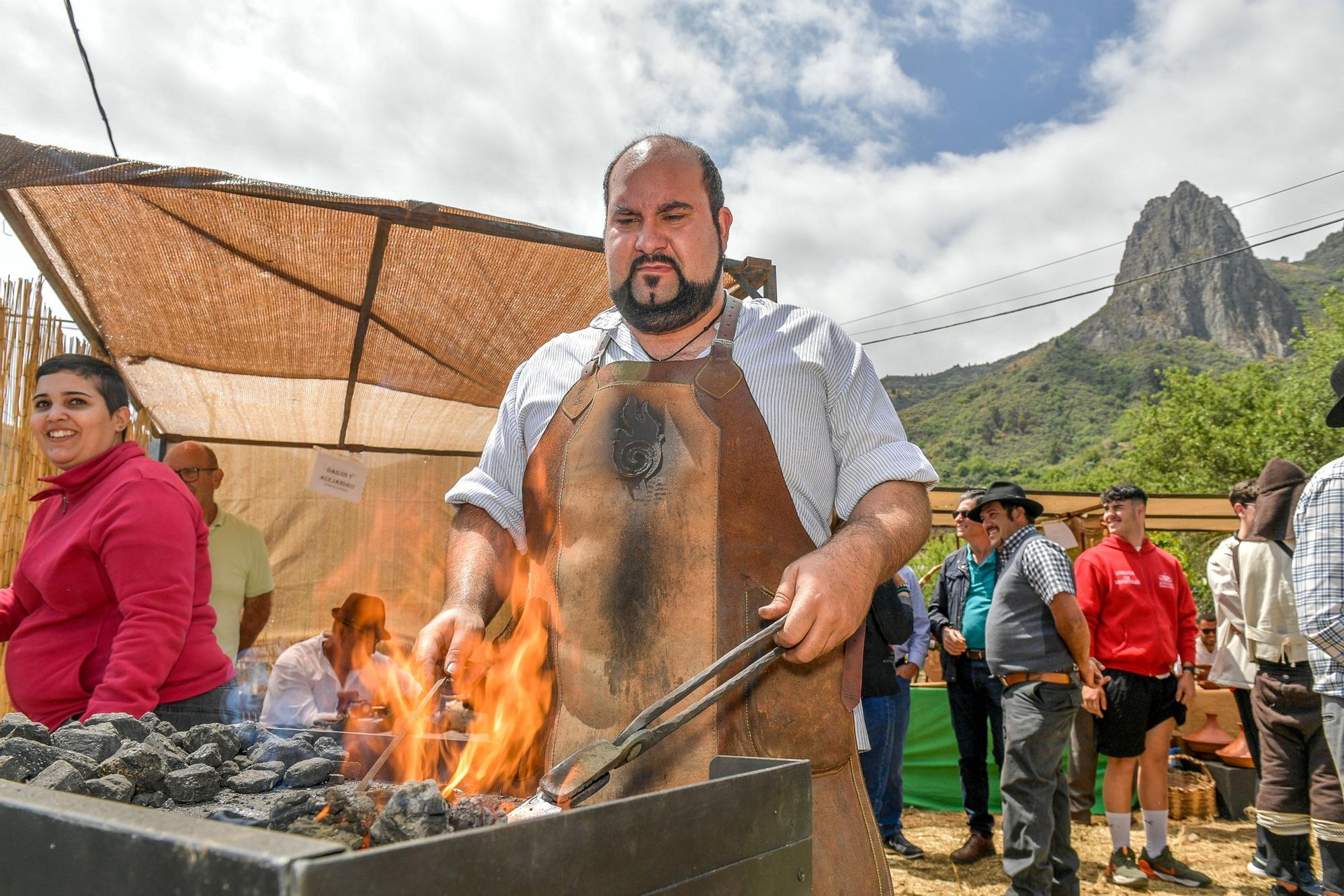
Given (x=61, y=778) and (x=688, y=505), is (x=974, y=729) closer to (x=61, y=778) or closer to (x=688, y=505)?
(x=688, y=505)

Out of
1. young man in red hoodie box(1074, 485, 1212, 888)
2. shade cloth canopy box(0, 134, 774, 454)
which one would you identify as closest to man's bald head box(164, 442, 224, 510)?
Result: shade cloth canopy box(0, 134, 774, 454)

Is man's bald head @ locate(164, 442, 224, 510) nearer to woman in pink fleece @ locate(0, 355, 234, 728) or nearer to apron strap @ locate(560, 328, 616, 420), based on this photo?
woman in pink fleece @ locate(0, 355, 234, 728)

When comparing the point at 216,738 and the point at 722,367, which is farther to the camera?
the point at 722,367

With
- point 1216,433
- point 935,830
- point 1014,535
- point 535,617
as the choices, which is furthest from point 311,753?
point 1216,433

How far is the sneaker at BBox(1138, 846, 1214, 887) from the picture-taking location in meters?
5.05

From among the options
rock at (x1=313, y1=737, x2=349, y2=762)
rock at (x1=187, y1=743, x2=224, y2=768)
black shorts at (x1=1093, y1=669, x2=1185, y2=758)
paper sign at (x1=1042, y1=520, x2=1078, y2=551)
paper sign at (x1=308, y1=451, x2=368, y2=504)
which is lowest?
black shorts at (x1=1093, y1=669, x2=1185, y2=758)

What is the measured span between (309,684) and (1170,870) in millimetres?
5248

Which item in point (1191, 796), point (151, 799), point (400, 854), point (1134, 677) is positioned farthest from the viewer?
point (1191, 796)

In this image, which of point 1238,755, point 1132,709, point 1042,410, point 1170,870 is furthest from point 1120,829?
point 1042,410

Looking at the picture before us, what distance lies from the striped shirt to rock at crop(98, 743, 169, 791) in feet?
2.34

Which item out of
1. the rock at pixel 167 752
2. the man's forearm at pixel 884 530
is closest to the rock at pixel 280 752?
the rock at pixel 167 752

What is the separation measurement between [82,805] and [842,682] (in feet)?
4.08

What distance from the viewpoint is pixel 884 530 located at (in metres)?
1.58

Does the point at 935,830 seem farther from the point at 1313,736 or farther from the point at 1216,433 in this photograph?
the point at 1216,433
